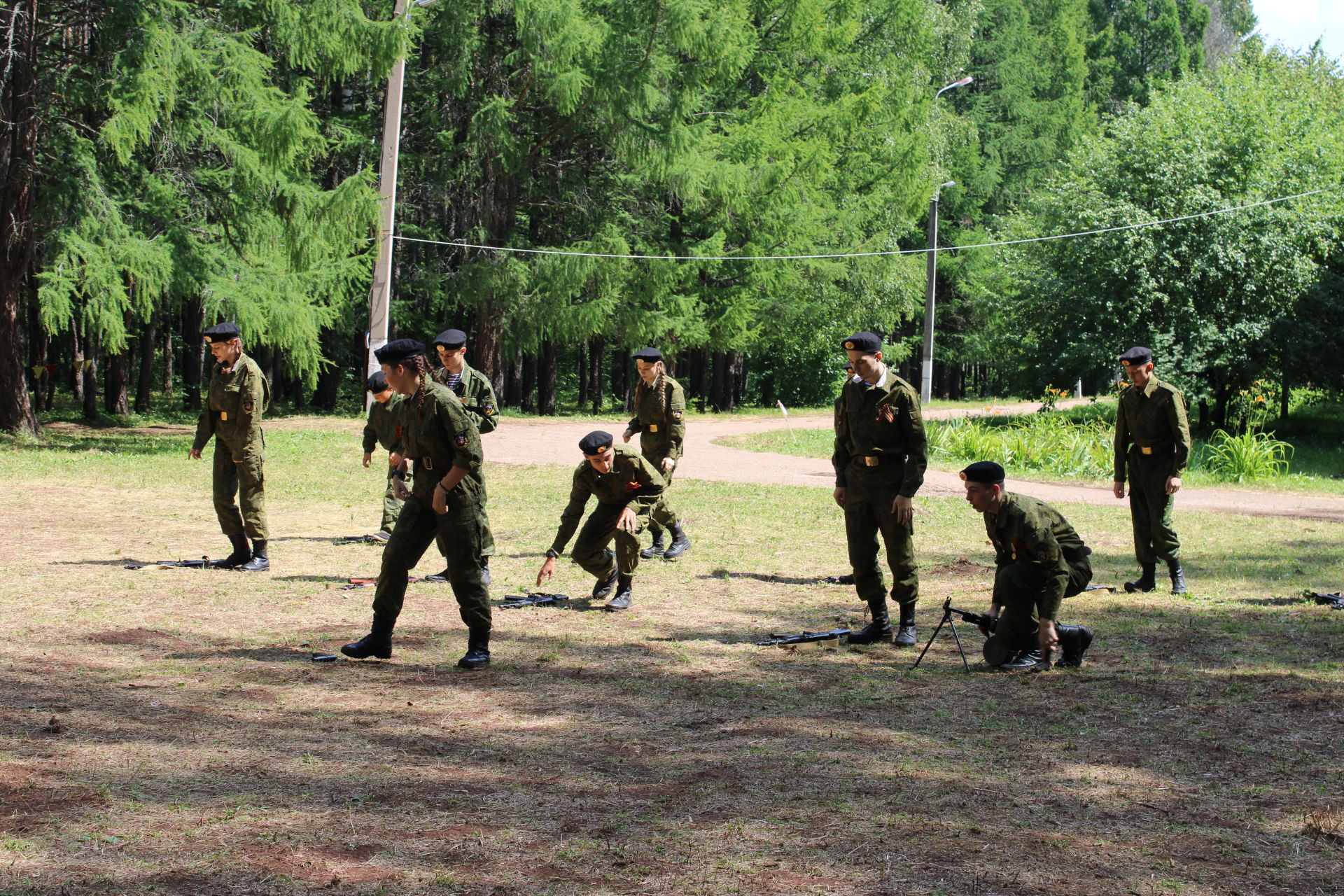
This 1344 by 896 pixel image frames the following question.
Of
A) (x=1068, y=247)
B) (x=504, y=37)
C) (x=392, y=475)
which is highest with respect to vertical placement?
(x=504, y=37)

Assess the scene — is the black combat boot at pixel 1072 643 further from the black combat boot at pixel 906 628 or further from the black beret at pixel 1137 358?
the black beret at pixel 1137 358

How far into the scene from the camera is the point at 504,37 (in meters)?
31.6

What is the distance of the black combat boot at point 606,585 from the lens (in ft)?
28.6

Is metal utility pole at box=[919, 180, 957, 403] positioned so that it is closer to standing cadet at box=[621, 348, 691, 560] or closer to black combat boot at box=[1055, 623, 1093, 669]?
standing cadet at box=[621, 348, 691, 560]

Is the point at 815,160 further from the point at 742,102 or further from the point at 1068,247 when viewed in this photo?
the point at 1068,247

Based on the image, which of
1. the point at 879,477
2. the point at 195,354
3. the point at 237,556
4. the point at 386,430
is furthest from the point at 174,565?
the point at 195,354

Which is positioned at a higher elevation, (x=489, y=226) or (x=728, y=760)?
(x=489, y=226)

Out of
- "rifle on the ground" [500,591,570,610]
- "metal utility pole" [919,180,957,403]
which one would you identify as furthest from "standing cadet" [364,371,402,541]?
"metal utility pole" [919,180,957,403]

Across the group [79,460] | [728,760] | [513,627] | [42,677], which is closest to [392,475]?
[513,627]

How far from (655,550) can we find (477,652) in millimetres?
4284

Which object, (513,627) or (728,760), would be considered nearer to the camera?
(728,760)

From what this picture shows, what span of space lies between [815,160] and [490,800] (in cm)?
3114

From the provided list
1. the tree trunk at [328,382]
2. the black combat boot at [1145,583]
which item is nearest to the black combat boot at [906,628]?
the black combat boot at [1145,583]

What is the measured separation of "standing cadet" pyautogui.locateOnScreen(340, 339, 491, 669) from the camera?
651cm
